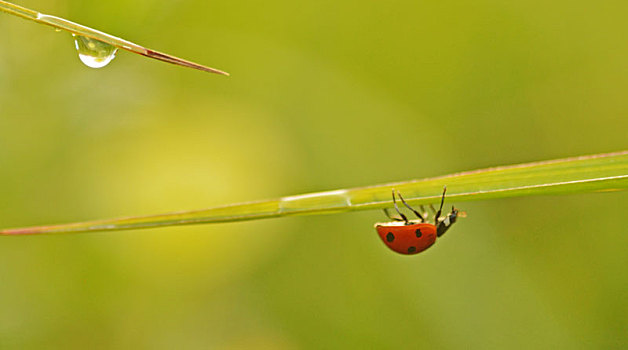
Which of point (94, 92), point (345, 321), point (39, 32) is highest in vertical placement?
point (39, 32)

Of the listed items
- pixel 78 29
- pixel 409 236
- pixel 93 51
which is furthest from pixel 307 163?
pixel 78 29

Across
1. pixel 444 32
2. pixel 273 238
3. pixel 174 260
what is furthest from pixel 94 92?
pixel 444 32

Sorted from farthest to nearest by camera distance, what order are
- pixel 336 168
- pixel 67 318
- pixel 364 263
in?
1. pixel 336 168
2. pixel 364 263
3. pixel 67 318

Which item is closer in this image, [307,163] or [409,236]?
[409,236]

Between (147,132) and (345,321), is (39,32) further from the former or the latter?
(345,321)

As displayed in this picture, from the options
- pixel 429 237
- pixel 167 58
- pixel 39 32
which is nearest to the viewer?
pixel 167 58

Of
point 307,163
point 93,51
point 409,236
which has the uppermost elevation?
point 93,51

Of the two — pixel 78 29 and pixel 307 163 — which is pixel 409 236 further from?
pixel 307 163
